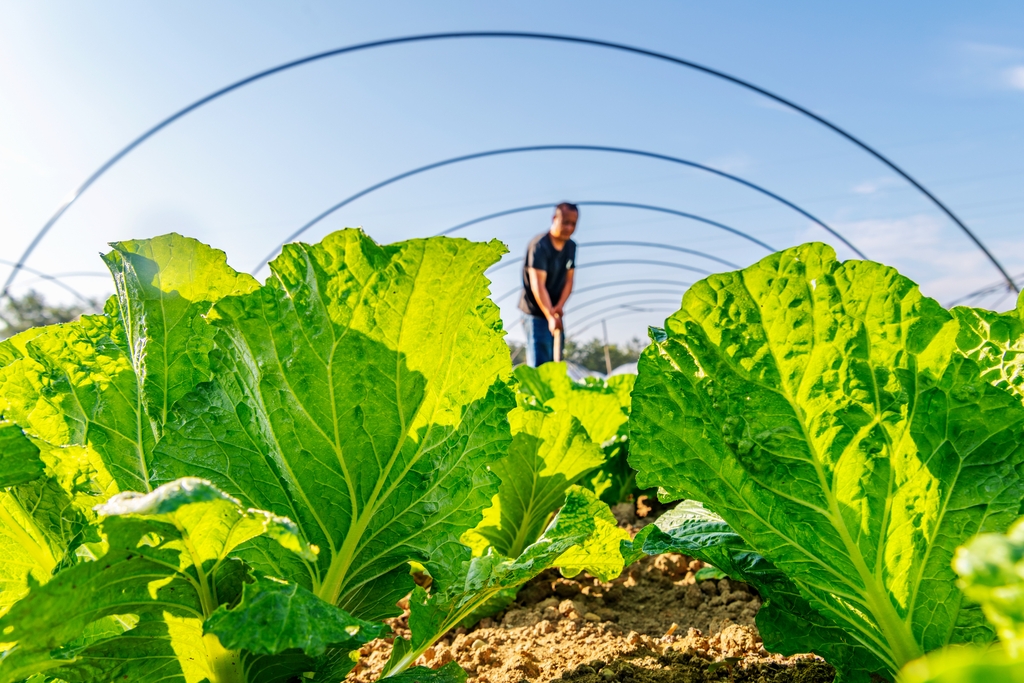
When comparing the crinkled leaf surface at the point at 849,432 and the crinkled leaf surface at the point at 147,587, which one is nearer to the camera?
the crinkled leaf surface at the point at 147,587

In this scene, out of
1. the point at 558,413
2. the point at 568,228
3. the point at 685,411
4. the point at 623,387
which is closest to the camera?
the point at 685,411

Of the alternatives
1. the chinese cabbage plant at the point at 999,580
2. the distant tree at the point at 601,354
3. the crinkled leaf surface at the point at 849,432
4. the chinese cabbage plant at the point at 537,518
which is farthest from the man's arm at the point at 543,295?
the distant tree at the point at 601,354

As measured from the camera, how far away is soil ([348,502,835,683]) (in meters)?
1.69

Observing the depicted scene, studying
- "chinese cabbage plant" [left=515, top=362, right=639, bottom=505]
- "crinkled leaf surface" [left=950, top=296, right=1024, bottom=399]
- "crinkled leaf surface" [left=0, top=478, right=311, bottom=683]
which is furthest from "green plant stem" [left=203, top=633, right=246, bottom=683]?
"chinese cabbage plant" [left=515, top=362, right=639, bottom=505]

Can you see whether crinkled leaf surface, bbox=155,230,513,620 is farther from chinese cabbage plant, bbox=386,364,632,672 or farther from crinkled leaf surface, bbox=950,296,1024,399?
crinkled leaf surface, bbox=950,296,1024,399

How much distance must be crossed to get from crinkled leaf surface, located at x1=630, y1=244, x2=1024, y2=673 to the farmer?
593cm

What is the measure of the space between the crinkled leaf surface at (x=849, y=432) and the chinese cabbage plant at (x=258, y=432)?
42 cm

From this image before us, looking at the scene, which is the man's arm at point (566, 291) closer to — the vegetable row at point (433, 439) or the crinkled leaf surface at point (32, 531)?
the vegetable row at point (433, 439)

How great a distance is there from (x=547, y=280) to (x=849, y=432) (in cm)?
648

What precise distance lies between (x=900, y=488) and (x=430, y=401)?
0.94 meters

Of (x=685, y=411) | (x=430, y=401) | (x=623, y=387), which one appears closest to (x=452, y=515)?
(x=430, y=401)

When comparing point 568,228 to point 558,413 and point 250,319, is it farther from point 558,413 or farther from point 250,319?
point 250,319

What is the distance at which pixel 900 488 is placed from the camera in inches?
53.5

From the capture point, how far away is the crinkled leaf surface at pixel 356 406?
4.45 ft
